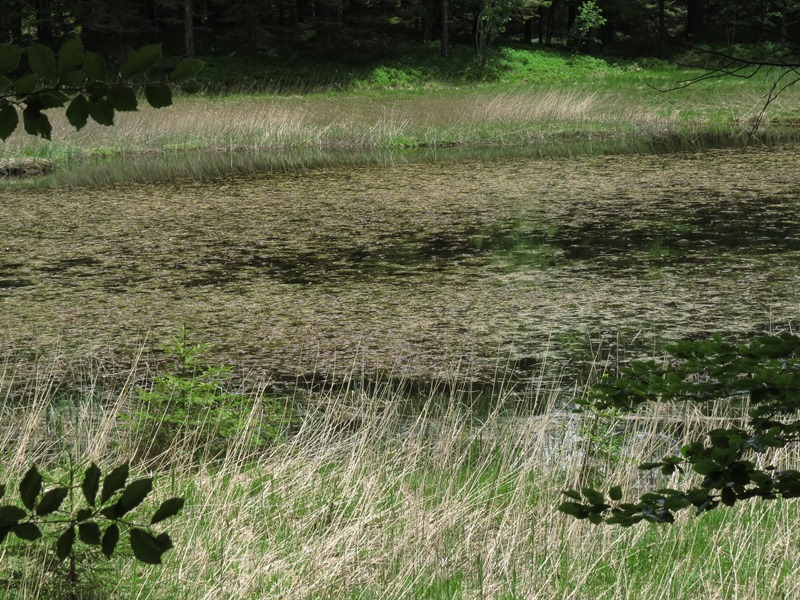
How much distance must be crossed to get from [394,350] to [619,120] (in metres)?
13.2

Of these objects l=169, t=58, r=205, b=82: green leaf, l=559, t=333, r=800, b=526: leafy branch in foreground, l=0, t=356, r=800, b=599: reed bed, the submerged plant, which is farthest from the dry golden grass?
l=169, t=58, r=205, b=82: green leaf

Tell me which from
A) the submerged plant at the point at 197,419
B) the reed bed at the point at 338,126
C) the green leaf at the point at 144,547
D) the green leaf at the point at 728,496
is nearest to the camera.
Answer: the green leaf at the point at 144,547

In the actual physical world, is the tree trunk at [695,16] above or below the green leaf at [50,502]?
above

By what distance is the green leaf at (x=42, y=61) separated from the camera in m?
0.97

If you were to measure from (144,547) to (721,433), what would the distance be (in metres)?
1.03

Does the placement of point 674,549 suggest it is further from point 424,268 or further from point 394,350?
point 424,268

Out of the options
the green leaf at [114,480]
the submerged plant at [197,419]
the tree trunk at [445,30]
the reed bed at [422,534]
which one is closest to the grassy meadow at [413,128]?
the submerged plant at [197,419]

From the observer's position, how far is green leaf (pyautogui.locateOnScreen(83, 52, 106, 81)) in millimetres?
1014

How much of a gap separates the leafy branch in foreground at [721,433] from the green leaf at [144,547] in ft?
2.56

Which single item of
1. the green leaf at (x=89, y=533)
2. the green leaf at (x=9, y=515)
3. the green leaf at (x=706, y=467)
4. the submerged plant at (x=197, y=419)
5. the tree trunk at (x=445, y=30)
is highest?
the tree trunk at (x=445, y=30)

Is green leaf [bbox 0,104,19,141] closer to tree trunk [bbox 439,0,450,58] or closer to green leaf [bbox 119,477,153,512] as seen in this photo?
green leaf [bbox 119,477,153,512]

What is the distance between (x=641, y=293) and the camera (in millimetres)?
6332

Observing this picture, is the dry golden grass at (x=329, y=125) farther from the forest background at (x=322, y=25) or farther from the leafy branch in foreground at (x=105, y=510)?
the leafy branch in foreground at (x=105, y=510)

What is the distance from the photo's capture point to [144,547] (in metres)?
0.93
